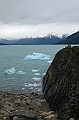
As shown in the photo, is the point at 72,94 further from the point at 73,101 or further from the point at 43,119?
the point at 43,119

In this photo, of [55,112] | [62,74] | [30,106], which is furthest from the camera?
[30,106]

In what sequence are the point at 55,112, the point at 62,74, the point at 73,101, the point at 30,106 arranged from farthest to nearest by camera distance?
the point at 30,106, the point at 62,74, the point at 55,112, the point at 73,101

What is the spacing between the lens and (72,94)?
9430 millimetres

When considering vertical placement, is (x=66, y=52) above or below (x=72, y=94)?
above

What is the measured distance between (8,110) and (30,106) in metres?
1.67

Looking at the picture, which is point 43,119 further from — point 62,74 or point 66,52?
point 66,52

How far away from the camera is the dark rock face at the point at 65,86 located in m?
9.24

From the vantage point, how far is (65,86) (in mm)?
10422

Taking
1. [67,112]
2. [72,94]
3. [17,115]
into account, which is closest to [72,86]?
[72,94]

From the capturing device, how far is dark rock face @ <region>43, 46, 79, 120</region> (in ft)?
30.3

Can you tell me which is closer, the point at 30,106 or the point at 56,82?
the point at 56,82

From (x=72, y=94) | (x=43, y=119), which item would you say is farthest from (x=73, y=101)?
(x=43, y=119)

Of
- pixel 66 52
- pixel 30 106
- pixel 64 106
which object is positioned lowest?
pixel 30 106

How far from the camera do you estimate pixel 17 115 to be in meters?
10.0
